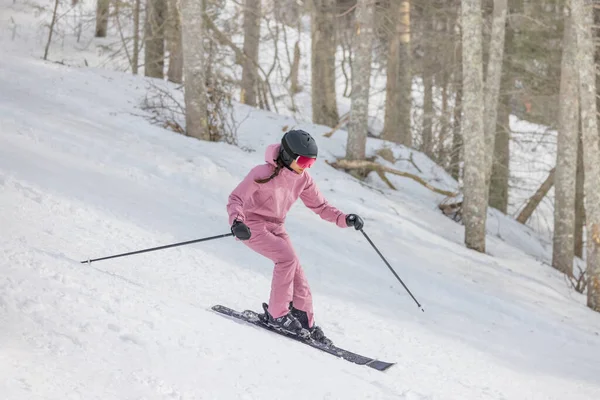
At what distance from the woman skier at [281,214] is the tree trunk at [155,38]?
11.7 m

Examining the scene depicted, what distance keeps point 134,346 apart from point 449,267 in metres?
6.26

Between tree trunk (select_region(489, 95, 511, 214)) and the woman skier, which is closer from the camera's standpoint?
the woman skier

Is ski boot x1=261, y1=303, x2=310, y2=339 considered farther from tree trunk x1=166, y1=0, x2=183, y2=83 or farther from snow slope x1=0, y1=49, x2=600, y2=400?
tree trunk x1=166, y1=0, x2=183, y2=83

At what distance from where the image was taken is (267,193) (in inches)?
220

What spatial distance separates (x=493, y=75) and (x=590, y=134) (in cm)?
284

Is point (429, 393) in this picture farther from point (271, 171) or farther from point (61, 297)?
point (61, 297)

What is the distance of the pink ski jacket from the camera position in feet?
18.0

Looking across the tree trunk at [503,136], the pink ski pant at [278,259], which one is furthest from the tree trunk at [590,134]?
the tree trunk at [503,136]

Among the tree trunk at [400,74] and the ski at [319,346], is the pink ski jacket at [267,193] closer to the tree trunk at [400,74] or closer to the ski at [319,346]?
the ski at [319,346]

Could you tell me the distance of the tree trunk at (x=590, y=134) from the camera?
30.9 ft

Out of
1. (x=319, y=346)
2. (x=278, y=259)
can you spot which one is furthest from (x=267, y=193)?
(x=319, y=346)

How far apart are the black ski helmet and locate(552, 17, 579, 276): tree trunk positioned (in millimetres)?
7520

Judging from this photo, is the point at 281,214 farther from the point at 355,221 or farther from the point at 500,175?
the point at 500,175

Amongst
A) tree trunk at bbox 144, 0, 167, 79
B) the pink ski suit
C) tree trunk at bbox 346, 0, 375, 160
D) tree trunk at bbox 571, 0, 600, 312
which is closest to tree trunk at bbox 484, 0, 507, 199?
tree trunk at bbox 346, 0, 375, 160
